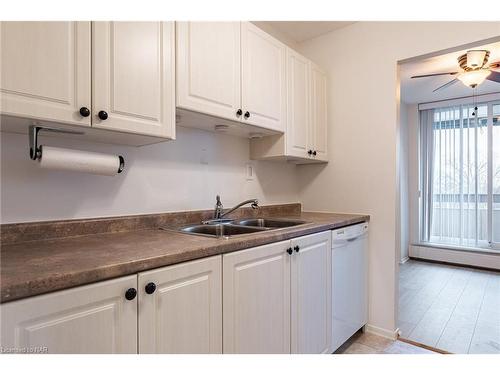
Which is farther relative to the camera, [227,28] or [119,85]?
[227,28]

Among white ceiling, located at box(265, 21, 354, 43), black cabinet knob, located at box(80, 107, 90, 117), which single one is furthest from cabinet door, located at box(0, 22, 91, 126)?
white ceiling, located at box(265, 21, 354, 43)

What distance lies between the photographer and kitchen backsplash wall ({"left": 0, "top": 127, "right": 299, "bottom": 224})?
1.19 meters

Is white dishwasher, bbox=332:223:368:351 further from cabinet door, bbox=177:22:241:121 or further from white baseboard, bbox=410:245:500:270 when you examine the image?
white baseboard, bbox=410:245:500:270

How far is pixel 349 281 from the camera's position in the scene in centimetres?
200

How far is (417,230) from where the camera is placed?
4.53 metres

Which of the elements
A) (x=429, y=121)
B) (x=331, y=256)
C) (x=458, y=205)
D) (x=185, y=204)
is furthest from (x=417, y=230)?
(x=185, y=204)

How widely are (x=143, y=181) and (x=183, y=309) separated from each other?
2.72ft

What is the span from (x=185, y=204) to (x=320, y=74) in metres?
1.59

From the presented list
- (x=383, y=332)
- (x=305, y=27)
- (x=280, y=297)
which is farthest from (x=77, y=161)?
(x=383, y=332)

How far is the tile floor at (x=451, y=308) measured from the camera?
6.88ft

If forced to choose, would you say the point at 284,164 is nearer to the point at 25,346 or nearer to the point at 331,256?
the point at 331,256

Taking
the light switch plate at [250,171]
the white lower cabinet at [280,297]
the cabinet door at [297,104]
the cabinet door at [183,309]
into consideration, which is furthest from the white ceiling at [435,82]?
the cabinet door at [183,309]

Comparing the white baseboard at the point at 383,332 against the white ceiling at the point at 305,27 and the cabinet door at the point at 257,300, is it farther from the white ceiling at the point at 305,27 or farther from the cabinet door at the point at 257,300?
the white ceiling at the point at 305,27

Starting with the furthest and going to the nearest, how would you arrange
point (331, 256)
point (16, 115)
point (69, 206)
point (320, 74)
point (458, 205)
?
point (458, 205)
point (320, 74)
point (331, 256)
point (69, 206)
point (16, 115)
